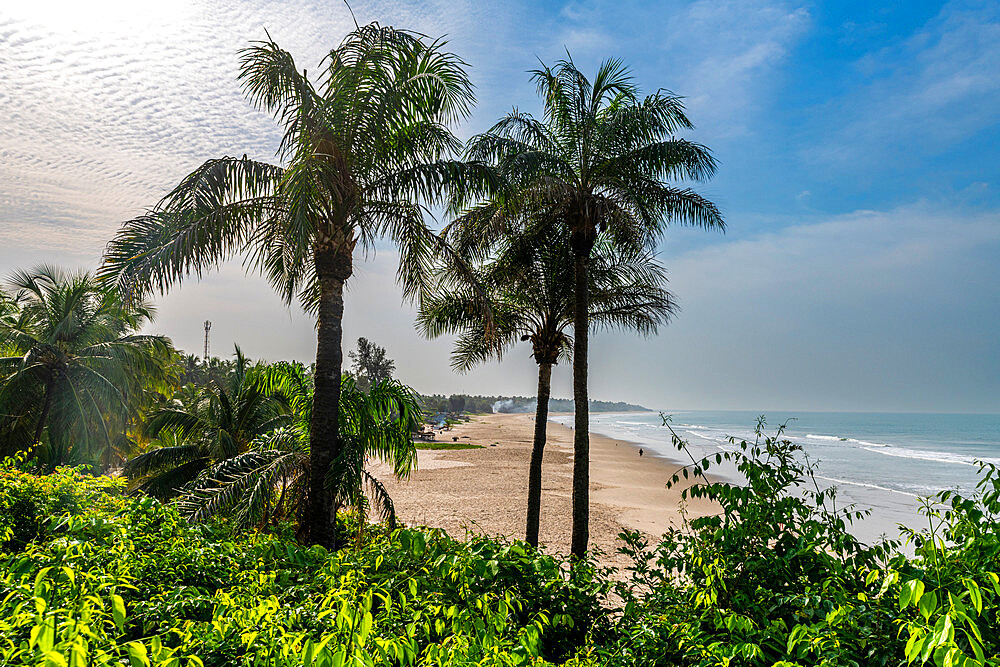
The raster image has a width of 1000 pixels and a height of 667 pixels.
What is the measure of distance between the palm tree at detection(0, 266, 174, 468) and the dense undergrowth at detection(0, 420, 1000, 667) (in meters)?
12.0

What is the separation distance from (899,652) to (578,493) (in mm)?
8039

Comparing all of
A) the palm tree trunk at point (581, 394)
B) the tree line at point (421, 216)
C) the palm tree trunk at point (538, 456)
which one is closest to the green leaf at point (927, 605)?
the tree line at point (421, 216)

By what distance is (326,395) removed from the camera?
277 inches

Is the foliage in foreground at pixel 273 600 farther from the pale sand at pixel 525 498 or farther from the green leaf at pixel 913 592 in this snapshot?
the pale sand at pixel 525 498

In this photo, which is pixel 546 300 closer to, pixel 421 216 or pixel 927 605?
pixel 421 216

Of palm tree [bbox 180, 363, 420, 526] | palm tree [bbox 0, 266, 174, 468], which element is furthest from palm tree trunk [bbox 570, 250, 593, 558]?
palm tree [bbox 0, 266, 174, 468]

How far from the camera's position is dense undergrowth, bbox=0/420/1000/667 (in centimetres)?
164

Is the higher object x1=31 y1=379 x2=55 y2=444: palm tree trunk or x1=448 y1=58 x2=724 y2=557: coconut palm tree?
x1=448 y1=58 x2=724 y2=557: coconut palm tree

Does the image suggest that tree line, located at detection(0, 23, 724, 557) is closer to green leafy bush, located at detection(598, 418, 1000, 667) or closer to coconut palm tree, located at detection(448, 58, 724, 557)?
coconut palm tree, located at detection(448, 58, 724, 557)

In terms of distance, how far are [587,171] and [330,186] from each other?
5.48 m

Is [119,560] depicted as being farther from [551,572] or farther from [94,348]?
[94,348]

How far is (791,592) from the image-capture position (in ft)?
8.97

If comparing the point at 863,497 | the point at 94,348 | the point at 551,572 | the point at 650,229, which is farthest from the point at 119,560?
the point at 863,497

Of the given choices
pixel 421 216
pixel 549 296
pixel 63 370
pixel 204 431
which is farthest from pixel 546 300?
pixel 63 370
